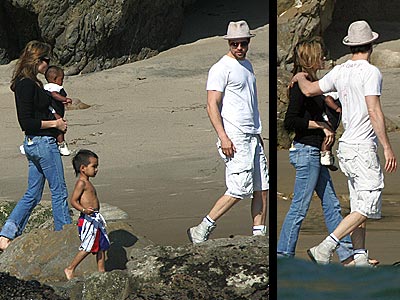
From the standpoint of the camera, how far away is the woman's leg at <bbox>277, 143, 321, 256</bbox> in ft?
18.8

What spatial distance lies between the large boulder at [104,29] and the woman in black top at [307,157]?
4.77 metres

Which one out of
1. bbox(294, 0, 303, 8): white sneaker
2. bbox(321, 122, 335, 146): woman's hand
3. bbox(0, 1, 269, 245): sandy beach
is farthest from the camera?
bbox(294, 0, 303, 8): white sneaker

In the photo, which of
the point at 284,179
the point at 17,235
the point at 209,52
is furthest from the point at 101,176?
the point at 209,52

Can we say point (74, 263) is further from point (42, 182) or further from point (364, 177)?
point (364, 177)

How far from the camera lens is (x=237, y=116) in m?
5.89

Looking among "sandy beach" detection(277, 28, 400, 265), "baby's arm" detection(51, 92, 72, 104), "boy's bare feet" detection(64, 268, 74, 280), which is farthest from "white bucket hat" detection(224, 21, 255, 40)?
"boy's bare feet" detection(64, 268, 74, 280)

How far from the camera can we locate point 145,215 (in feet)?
24.3

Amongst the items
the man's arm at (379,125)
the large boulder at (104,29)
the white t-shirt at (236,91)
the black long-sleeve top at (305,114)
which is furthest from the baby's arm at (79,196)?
the large boulder at (104,29)

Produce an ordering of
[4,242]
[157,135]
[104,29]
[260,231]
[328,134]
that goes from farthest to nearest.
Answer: [104,29] → [157,135] → [4,242] → [260,231] → [328,134]

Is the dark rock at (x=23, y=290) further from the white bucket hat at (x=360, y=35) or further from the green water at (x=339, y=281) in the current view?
the white bucket hat at (x=360, y=35)

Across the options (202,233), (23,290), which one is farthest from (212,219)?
(23,290)

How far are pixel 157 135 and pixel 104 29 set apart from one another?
2722 millimetres

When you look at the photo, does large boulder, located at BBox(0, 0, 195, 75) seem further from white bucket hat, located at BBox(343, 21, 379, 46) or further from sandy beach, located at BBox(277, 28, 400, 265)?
white bucket hat, located at BBox(343, 21, 379, 46)

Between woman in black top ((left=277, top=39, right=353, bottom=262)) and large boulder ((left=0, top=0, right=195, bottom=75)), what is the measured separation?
4767mm
